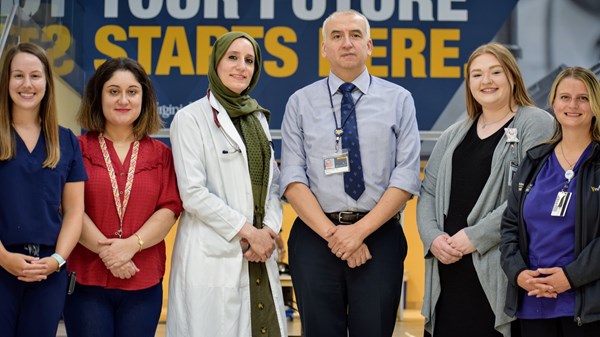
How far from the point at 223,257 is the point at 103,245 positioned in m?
0.50

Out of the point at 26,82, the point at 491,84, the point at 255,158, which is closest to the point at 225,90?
the point at 255,158

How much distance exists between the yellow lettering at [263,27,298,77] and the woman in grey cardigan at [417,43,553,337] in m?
5.04

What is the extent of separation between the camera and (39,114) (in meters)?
2.99

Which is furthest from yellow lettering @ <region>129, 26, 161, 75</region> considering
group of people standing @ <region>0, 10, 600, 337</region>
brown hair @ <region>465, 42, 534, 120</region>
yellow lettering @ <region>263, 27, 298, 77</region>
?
brown hair @ <region>465, 42, 534, 120</region>

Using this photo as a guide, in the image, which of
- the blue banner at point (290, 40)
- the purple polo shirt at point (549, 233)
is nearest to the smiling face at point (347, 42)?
the purple polo shirt at point (549, 233)

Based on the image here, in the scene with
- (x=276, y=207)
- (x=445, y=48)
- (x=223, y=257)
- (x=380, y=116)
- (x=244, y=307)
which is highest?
(x=445, y=48)

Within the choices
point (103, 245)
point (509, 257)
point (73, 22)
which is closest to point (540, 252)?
point (509, 257)

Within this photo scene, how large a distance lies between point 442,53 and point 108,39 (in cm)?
378

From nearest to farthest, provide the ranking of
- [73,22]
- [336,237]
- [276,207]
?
[336,237] → [276,207] → [73,22]

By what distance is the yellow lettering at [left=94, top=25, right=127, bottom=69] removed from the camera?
27.1 ft

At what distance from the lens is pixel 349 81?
3.38 metres

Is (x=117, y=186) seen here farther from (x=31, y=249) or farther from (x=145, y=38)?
(x=145, y=38)

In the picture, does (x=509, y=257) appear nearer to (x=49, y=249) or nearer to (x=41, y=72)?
(x=49, y=249)

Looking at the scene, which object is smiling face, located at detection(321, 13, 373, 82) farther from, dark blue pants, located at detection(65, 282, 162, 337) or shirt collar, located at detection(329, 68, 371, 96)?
dark blue pants, located at detection(65, 282, 162, 337)
